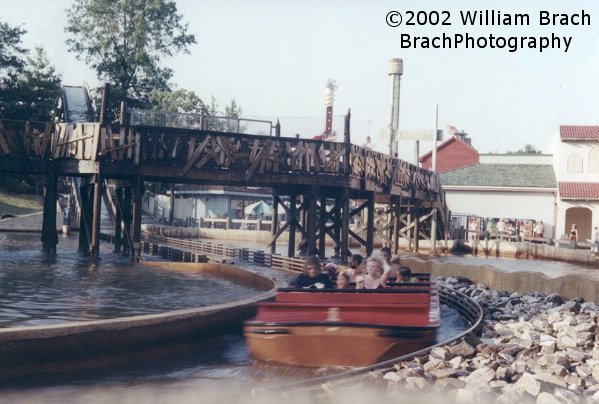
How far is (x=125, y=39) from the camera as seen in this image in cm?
4931

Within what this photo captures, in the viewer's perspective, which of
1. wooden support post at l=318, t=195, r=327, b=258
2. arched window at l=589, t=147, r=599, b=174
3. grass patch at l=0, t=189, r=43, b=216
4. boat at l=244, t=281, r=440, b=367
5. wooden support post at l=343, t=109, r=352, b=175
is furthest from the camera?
grass patch at l=0, t=189, r=43, b=216

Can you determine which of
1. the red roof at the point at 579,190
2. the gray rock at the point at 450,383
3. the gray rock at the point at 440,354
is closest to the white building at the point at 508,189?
the red roof at the point at 579,190

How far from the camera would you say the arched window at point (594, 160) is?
Answer: 132 feet

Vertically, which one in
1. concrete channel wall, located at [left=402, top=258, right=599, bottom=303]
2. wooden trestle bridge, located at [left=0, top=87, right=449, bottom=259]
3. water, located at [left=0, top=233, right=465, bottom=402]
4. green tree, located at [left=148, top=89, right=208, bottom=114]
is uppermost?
green tree, located at [left=148, top=89, right=208, bottom=114]

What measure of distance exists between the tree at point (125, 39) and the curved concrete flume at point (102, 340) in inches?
1543

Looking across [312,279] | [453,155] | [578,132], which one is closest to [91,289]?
[312,279]

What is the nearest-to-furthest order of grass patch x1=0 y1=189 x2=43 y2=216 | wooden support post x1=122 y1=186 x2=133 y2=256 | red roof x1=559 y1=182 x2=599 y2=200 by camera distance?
wooden support post x1=122 y1=186 x2=133 y2=256 → red roof x1=559 y1=182 x2=599 y2=200 → grass patch x1=0 y1=189 x2=43 y2=216

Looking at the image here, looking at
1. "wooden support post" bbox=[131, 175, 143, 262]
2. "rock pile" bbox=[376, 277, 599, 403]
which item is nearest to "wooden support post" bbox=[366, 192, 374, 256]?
"wooden support post" bbox=[131, 175, 143, 262]

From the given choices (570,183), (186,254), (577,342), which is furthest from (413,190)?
(577,342)

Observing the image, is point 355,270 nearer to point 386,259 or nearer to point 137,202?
point 386,259

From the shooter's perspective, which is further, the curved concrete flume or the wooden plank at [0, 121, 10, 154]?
the wooden plank at [0, 121, 10, 154]

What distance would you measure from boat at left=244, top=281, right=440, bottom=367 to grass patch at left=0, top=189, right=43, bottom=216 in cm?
3439

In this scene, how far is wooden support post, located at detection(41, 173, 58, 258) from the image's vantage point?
69.4 feet

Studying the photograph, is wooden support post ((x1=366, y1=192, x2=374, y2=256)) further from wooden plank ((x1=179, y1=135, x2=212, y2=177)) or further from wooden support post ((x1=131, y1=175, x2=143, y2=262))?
wooden support post ((x1=131, y1=175, x2=143, y2=262))
